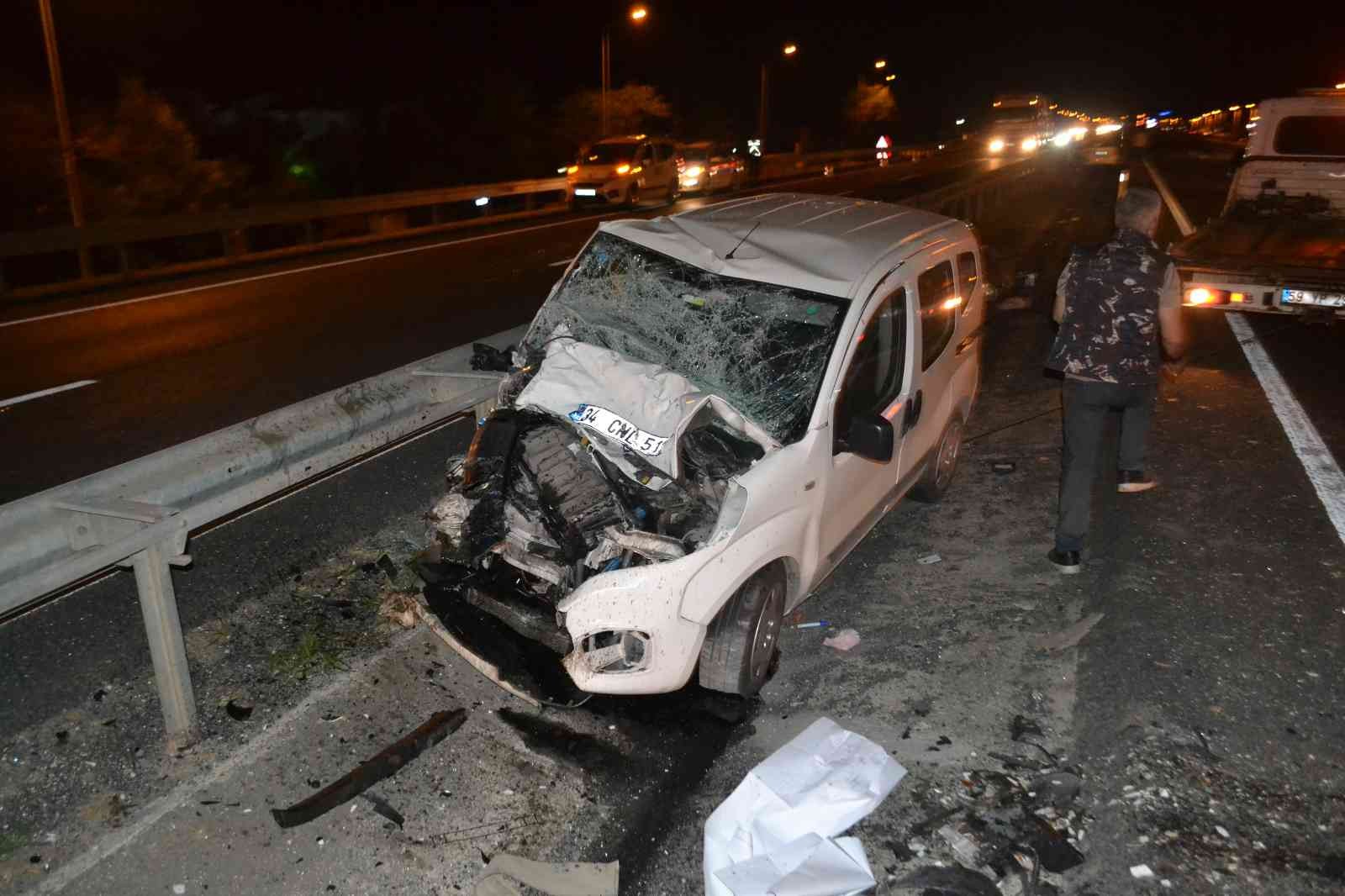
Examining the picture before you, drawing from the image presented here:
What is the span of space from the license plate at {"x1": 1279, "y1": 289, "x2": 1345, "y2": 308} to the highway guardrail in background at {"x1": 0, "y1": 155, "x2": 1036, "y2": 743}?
784 cm

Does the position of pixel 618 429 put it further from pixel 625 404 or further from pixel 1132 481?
pixel 1132 481

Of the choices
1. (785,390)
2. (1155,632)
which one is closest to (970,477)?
(1155,632)

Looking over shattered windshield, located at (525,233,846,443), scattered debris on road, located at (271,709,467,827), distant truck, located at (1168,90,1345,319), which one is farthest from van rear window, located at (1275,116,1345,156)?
scattered debris on road, located at (271,709,467,827)

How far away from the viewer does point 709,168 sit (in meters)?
33.2

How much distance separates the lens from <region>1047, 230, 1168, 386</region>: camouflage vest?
539 cm

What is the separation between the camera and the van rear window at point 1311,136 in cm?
1262

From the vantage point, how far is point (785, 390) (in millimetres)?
4566

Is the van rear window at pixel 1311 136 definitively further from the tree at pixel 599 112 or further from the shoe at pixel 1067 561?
the tree at pixel 599 112

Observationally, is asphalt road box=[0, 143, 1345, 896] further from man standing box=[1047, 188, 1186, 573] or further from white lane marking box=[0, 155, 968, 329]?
white lane marking box=[0, 155, 968, 329]

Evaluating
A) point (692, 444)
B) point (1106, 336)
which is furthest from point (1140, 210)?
point (692, 444)

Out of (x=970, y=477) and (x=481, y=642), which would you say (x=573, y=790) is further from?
(x=970, y=477)

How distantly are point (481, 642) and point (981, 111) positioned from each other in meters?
47.8

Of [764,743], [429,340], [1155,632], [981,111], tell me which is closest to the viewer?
[764,743]

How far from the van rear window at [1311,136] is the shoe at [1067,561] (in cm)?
992
